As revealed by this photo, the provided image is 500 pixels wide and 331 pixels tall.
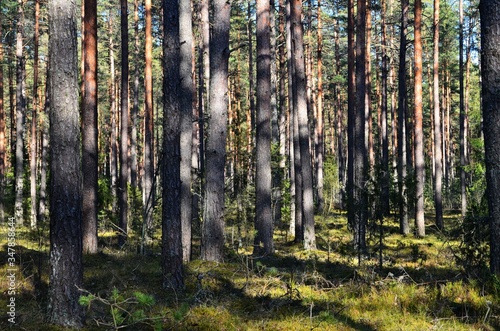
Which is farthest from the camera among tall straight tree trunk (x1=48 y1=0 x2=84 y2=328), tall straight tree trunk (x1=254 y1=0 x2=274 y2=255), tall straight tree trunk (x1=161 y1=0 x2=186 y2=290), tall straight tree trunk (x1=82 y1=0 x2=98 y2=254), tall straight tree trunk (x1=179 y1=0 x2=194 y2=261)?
tall straight tree trunk (x1=254 y1=0 x2=274 y2=255)

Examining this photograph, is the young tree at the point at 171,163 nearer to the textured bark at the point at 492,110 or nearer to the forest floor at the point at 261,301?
the forest floor at the point at 261,301

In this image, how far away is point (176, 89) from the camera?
25.0 feet

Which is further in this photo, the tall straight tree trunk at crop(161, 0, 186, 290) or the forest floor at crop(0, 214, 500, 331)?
the tall straight tree trunk at crop(161, 0, 186, 290)

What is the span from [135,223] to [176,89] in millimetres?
14387

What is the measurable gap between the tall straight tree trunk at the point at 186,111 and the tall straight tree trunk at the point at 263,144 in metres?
2.43

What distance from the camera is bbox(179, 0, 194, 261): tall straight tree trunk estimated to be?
34.9 ft

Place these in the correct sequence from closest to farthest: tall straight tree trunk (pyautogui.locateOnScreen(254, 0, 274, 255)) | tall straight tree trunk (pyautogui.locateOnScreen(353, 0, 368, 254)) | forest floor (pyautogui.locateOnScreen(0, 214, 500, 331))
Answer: forest floor (pyautogui.locateOnScreen(0, 214, 500, 331))
tall straight tree trunk (pyautogui.locateOnScreen(353, 0, 368, 254))
tall straight tree trunk (pyautogui.locateOnScreen(254, 0, 274, 255))

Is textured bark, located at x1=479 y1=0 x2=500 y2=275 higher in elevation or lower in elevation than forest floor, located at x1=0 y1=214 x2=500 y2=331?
higher

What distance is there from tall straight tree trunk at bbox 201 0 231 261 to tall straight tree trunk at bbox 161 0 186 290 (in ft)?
6.47

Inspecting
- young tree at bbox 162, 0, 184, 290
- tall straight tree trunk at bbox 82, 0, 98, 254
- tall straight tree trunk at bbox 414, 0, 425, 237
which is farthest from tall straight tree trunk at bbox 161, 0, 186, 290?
tall straight tree trunk at bbox 414, 0, 425, 237

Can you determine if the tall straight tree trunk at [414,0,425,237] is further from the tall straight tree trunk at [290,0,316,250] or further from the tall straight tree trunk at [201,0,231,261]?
the tall straight tree trunk at [201,0,231,261]

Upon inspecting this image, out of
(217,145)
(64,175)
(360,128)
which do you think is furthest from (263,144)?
(64,175)

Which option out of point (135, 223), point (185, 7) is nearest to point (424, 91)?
point (135, 223)

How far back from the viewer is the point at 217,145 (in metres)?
9.59
